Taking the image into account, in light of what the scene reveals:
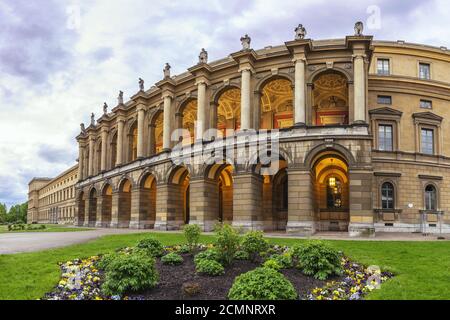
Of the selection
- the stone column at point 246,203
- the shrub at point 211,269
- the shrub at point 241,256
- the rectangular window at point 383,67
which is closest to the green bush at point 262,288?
the shrub at point 211,269

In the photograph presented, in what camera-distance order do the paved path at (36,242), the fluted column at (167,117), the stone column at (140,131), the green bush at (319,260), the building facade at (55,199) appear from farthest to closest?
the building facade at (55,199) < the stone column at (140,131) < the fluted column at (167,117) < the paved path at (36,242) < the green bush at (319,260)

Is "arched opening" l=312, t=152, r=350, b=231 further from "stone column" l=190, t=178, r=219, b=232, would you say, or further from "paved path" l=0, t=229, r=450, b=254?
"stone column" l=190, t=178, r=219, b=232

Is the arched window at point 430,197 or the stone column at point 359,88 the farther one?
the arched window at point 430,197

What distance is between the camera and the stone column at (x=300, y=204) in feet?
85.0

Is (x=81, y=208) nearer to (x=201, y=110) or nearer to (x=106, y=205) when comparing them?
(x=106, y=205)

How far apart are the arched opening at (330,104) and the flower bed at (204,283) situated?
2454 cm

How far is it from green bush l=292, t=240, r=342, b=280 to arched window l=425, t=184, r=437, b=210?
90.4 ft

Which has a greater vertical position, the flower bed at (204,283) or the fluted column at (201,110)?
the fluted column at (201,110)

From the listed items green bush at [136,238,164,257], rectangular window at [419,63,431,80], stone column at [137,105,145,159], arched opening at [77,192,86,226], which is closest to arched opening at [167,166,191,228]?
stone column at [137,105,145,159]

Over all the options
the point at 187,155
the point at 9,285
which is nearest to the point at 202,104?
the point at 187,155

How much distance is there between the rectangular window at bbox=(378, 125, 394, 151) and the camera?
3384 cm

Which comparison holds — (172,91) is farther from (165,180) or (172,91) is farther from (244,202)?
(244,202)

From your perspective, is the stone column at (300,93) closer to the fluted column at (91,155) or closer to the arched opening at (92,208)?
the arched opening at (92,208)

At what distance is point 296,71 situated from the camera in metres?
28.4
